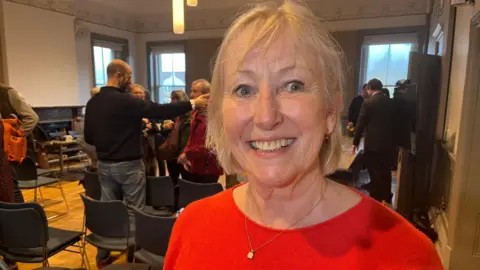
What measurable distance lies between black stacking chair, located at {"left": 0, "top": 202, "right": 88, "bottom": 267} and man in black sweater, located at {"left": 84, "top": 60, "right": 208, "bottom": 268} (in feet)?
2.20

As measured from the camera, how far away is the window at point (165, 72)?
9688 mm

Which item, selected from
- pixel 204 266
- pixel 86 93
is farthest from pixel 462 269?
pixel 86 93

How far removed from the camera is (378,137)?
451cm

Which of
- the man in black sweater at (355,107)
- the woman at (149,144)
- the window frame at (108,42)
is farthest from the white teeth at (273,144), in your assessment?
the window frame at (108,42)

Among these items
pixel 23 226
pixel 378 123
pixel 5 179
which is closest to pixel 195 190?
pixel 23 226

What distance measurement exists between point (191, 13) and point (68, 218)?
21.5 feet

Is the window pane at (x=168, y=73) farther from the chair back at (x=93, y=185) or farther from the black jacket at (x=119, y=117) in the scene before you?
the black jacket at (x=119, y=117)

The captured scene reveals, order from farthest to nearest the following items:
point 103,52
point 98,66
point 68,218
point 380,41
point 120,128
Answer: point 103,52
point 98,66
point 380,41
point 68,218
point 120,128

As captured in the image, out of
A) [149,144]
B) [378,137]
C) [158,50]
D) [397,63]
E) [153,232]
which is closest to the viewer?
[153,232]

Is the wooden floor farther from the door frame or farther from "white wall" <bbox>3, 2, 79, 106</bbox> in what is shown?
the door frame

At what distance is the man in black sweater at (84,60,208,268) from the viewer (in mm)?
2768

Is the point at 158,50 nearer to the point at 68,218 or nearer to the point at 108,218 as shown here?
the point at 68,218

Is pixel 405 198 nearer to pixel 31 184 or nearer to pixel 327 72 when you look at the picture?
pixel 327 72

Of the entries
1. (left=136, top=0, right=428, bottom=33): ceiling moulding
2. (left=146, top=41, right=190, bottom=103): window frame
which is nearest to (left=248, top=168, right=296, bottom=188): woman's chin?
(left=136, top=0, right=428, bottom=33): ceiling moulding
